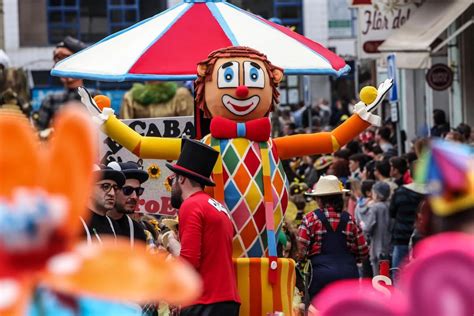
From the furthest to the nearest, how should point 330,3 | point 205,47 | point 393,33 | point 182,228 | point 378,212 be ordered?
1. point 330,3
2. point 393,33
3. point 378,212
4. point 205,47
5. point 182,228

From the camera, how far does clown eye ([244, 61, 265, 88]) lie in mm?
8664

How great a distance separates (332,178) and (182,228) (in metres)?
2.85

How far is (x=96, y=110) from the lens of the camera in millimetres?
8977

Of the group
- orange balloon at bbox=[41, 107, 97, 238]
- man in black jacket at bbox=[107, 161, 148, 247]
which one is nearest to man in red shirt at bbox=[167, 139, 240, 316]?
man in black jacket at bbox=[107, 161, 148, 247]

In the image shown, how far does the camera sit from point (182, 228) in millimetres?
7812

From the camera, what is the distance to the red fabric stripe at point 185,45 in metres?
9.70

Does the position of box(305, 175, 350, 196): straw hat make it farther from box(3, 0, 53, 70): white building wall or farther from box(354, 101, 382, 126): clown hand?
box(3, 0, 53, 70): white building wall

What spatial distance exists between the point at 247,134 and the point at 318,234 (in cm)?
175

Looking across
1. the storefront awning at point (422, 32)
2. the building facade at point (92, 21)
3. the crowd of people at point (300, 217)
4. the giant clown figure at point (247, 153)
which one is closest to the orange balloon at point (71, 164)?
the crowd of people at point (300, 217)

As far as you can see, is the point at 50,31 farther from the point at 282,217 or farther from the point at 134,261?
the point at 134,261

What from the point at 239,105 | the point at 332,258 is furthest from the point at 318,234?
the point at 239,105

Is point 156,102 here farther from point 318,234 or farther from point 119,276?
point 119,276

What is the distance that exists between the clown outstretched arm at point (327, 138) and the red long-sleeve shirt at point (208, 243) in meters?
1.18

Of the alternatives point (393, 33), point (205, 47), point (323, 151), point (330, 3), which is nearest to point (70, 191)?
point (323, 151)
